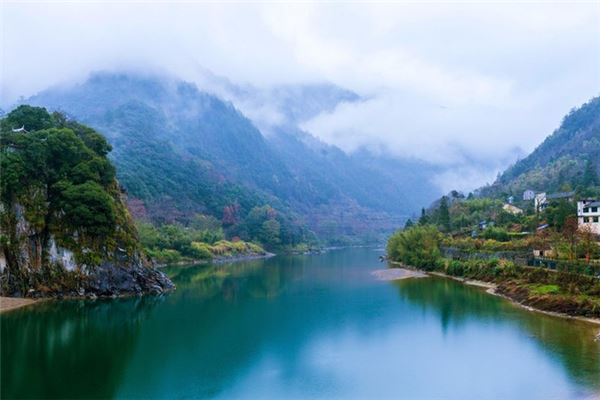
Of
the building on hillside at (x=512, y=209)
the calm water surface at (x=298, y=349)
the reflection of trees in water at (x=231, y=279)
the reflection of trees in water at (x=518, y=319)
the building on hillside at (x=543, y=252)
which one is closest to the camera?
the calm water surface at (x=298, y=349)

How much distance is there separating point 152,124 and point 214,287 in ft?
426

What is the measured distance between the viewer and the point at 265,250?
4710 inches

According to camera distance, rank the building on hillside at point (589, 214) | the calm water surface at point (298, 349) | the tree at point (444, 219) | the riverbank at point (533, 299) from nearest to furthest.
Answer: the calm water surface at point (298, 349) → the riverbank at point (533, 299) → the building on hillside at point (589, 214) → the tree at point (444, 219)

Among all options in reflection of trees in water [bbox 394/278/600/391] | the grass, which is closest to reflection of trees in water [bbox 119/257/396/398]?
reflection of trees in water [bbox 394/278/600/391]

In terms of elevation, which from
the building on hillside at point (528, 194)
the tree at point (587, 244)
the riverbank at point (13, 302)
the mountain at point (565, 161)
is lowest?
the riverbank at point (13, 302)

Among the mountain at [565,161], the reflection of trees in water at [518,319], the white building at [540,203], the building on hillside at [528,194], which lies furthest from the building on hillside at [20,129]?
the building on hillside at [528,194]

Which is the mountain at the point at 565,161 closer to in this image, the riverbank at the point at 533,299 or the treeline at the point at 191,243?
the riverbank at the point at 533,299

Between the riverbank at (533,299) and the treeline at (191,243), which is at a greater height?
the treeline at (191,243)

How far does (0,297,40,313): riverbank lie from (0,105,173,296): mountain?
1.01 m

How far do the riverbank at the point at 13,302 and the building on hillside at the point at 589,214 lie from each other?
179 ft

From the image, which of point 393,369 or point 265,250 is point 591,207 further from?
point 265,250

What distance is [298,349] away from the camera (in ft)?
98.7

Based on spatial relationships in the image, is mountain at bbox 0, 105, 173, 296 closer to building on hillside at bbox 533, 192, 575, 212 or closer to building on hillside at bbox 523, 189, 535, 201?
building on hillside at bbox 533, 192, 575, 212

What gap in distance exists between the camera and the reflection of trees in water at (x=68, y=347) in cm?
2234
